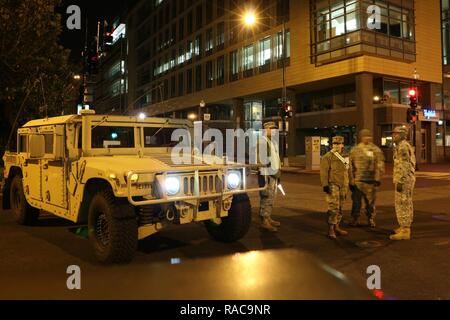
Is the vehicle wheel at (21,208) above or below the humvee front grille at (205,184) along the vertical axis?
below

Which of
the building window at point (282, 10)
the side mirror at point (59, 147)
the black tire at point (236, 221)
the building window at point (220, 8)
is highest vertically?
the building window at point (220, 8)

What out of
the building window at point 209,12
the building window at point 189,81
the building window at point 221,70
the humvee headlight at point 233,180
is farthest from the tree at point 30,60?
the building window at point 189,81

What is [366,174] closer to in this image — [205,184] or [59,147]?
[205,184]

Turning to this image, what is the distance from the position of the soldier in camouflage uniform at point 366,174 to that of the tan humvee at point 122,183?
107 inches

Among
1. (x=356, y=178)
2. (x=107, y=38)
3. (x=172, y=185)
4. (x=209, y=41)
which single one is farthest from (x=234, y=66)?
(x=172, y=185)

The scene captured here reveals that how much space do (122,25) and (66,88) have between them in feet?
213

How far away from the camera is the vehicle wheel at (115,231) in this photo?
5.79m

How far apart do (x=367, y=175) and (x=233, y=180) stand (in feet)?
10.9

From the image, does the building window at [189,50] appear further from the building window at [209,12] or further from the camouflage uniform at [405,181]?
the camouflage uniform at [405,181]

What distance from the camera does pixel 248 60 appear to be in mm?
39750

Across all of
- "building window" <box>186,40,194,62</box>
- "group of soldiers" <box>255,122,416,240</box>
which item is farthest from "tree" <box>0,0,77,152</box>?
"building window" <box>186,40,194,62</box>

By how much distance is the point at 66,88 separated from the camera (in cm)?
1981

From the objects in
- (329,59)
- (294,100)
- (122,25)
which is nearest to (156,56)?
(122,25)

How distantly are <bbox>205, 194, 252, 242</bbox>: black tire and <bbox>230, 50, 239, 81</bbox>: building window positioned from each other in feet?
114
